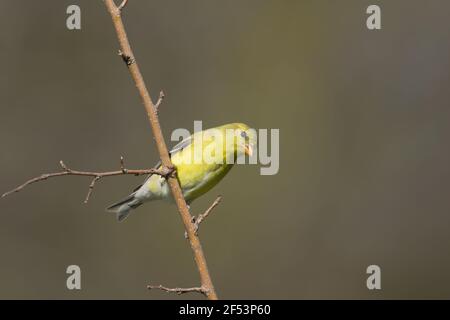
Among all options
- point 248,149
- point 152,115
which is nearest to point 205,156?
point 248,149

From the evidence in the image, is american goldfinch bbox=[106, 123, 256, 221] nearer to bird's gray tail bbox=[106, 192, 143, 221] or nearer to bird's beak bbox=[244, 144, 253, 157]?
bird's beak bbox=[244, 144, 253, 157]

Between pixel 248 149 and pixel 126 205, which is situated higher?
pixel 248 149

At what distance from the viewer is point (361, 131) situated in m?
8.55

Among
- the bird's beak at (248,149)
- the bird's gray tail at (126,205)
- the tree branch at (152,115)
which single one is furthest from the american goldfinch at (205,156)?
the tree branch at (152,115)

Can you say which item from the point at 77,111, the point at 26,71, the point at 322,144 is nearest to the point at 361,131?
the point at 322,144

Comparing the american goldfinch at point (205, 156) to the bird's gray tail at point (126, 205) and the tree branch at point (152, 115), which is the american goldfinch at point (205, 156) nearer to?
the bird's gray tail at point (126, 205)

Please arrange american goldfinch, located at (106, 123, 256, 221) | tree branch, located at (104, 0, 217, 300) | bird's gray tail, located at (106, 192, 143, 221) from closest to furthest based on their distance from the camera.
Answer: tree branch, located at (104, 0, 217, 300)
american goldfinch, located at (106, 123, 256, 221)
bird's gray tail, located at (106, 192, 143, 221)

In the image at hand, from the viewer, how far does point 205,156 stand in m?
4.71

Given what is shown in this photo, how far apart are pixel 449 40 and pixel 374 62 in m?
0.93

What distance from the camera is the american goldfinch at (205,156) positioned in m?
4.62

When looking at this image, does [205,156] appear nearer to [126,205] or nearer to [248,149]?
[248,149]

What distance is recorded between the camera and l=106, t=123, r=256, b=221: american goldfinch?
4.62m

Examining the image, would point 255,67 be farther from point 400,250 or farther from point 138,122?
point 400,250

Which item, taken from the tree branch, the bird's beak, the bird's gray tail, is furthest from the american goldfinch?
the tree branch
